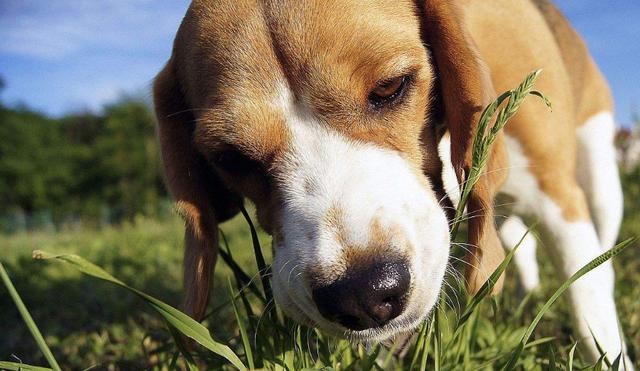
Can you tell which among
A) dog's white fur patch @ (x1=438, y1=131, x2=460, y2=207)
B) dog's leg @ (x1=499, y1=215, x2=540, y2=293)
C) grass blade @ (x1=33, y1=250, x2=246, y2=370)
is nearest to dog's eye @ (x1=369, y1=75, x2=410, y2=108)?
dog's white fur patch @ (x1=438, y1=131, x2=460, y2=207)

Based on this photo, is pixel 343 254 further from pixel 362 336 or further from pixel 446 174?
pixel 446 174

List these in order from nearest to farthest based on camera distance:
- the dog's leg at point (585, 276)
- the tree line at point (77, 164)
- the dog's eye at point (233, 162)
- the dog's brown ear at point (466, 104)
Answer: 1. the dog's brown ear at point (466, 104)
2. the dog's eye at point (233, 162)
3. the dog's leg at point (585, 276)
4. the tree line at point (77, 164)

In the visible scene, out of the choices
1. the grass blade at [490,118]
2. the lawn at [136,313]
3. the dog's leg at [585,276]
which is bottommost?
the lawn at [136,313]

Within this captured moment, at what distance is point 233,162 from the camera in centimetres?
262

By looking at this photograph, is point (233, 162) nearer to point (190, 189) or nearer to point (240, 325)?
point (190, 189)

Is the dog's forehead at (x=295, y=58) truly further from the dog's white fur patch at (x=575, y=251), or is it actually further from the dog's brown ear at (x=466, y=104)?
the dog's white fur patch at (x=575, y=251)

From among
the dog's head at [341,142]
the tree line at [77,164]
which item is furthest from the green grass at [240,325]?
the tree line at [77,164]

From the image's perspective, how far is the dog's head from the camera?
2002mm

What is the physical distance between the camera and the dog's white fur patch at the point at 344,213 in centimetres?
203

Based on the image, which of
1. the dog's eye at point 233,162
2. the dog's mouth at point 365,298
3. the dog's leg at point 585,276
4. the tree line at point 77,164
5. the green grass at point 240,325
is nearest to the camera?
the dog's mouth at point 365,298

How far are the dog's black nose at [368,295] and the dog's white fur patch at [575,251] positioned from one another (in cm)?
133

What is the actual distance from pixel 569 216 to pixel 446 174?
855mm

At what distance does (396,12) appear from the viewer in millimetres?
2609

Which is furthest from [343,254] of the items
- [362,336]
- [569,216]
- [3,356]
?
[3,356]
